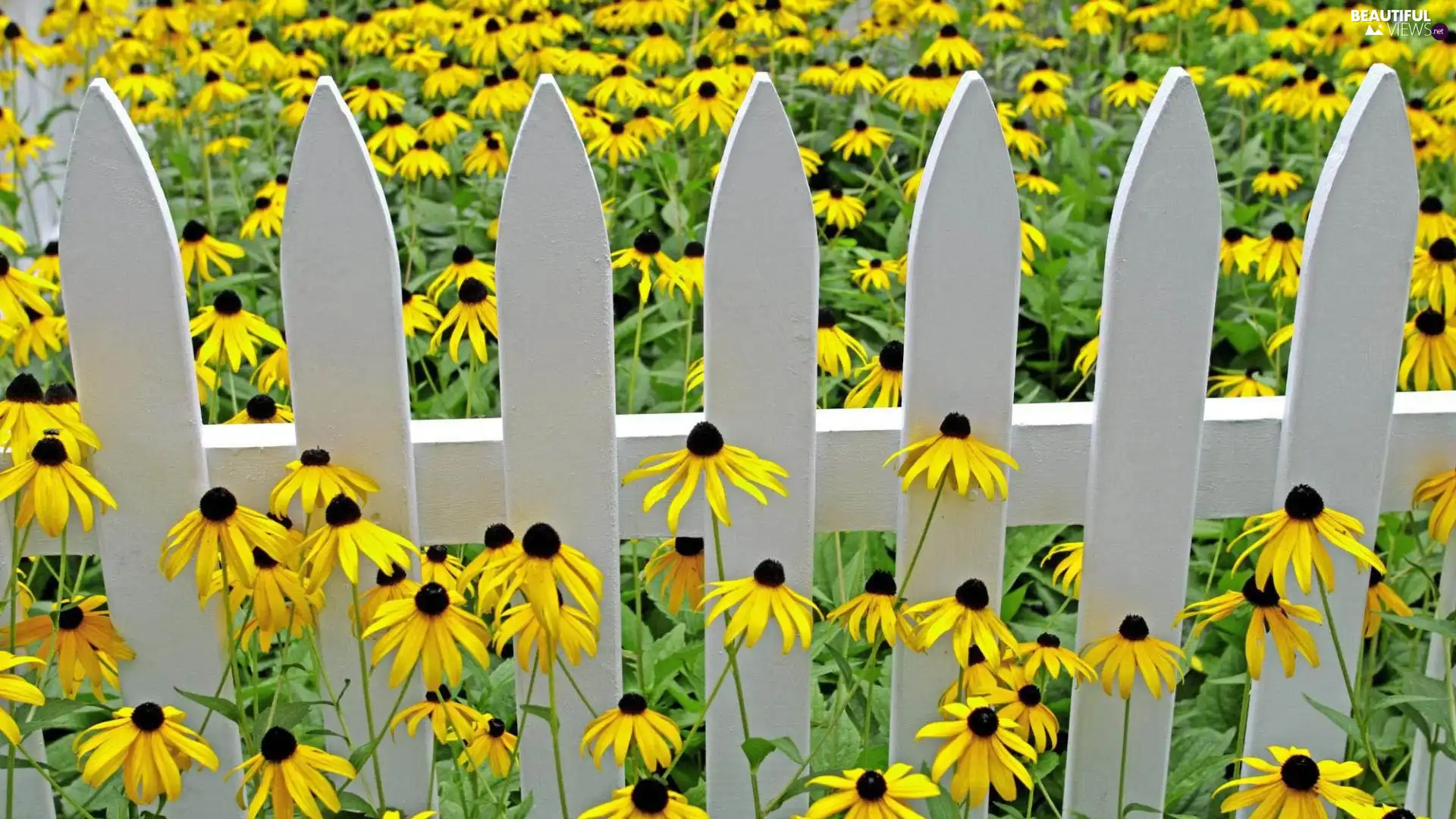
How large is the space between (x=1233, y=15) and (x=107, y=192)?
14.4 ft

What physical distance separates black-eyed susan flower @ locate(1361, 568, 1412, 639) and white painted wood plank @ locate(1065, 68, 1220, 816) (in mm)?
286

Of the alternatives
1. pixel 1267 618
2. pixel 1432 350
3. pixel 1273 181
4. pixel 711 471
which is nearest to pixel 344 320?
pixel 711 471

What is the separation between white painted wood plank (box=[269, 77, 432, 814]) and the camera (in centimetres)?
188

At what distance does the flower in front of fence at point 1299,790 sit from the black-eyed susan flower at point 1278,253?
1.44 metres

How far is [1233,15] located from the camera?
209 inches

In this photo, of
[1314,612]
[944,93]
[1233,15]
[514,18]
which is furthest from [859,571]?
[1233,15]

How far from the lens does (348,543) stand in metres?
1.83

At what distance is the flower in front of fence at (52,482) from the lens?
1870mm

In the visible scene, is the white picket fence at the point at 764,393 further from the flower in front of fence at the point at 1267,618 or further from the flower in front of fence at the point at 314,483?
the flower in front of fence at the point at 1267,618

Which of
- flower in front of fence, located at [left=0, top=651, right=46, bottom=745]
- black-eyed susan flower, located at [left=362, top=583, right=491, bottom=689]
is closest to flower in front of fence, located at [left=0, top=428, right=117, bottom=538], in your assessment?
flower in front of fence, located at [left=0, top=651, right=46, bottom=745]

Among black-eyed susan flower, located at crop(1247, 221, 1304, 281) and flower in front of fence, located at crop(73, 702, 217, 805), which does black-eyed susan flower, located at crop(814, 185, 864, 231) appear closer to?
black-eyed susan flower, located at crop(1247, 221, 1304, 281)

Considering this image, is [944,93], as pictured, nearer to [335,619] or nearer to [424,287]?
[424,287]

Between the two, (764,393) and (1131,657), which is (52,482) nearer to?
(764,393)

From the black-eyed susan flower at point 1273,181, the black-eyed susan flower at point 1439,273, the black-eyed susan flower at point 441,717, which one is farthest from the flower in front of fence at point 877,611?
the black-eyed susan flower at point 1273,181
